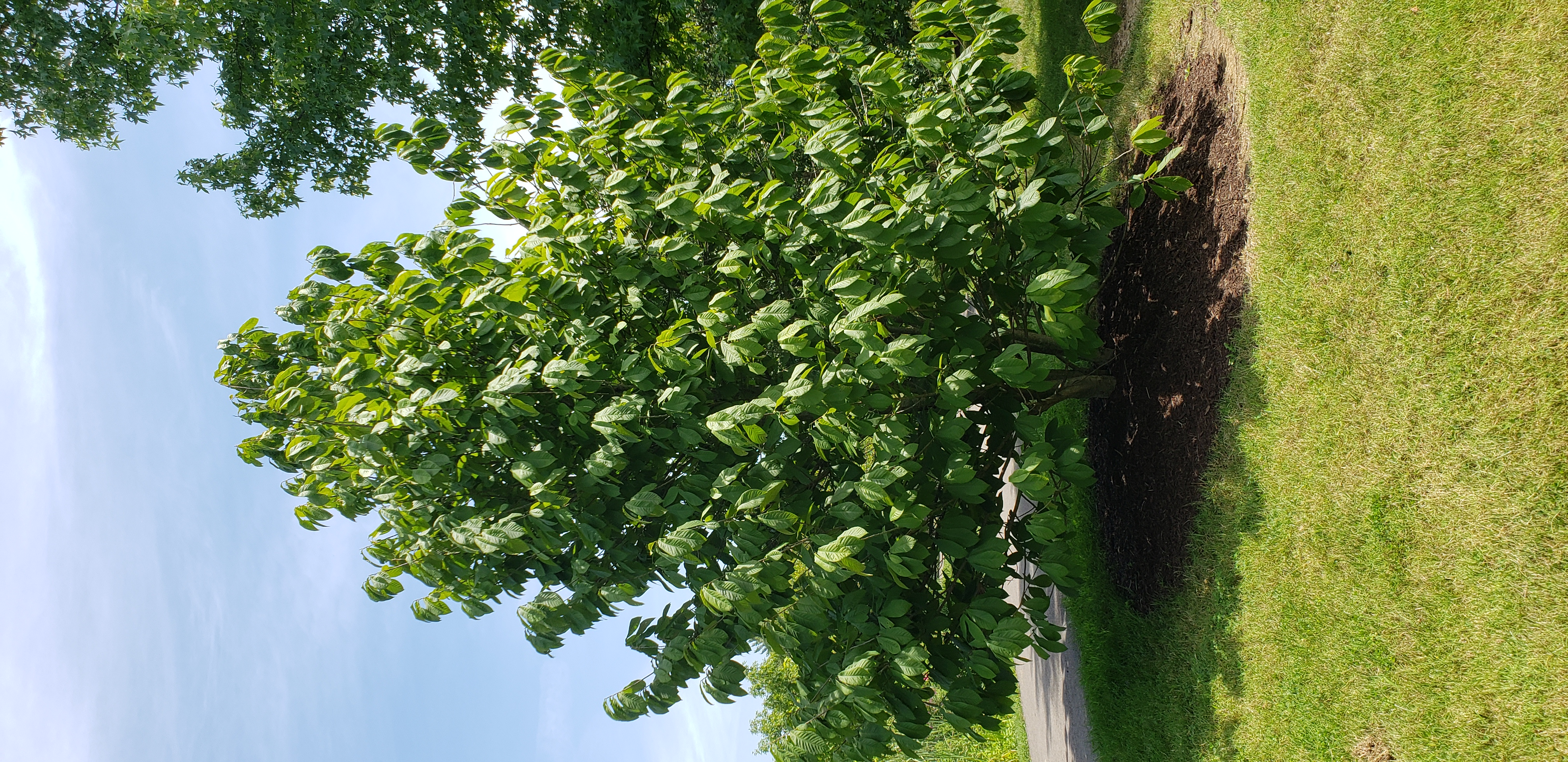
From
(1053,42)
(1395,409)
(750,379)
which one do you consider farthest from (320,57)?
(1395,409)

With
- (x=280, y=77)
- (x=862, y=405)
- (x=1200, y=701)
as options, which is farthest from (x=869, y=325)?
(x=280, y=77)

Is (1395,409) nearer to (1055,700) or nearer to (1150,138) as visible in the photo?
(1150,138)

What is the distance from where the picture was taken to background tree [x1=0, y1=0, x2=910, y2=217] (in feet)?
30.3

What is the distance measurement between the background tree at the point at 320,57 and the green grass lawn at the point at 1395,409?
6317 mm

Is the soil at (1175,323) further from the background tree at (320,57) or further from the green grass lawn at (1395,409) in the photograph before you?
the background tree at (320,57)

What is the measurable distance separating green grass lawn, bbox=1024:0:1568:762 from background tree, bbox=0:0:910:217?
6317mm

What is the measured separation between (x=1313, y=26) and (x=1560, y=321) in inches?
99.5

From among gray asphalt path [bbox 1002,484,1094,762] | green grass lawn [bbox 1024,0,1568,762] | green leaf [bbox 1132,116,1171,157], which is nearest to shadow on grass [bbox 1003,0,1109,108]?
green grass lawn [bbox 1024,0,1568,762]

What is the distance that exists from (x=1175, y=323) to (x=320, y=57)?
9297 mm

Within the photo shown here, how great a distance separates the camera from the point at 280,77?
31.3 feet

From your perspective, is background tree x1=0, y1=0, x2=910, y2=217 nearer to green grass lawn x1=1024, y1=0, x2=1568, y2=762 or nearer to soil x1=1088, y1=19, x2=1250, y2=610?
soil x1=1088, y1=19, x2=1250, y2=610

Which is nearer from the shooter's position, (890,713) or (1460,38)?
(1460,38)

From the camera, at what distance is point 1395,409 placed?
14.9 ft

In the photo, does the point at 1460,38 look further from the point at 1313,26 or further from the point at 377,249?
the point at 377,249
